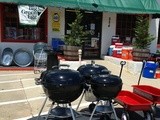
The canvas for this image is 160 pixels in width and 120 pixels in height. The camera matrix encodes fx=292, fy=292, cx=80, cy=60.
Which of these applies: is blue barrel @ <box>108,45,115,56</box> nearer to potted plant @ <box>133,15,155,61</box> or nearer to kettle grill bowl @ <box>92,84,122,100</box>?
potted plant @ <box>133,15,155,61</box>

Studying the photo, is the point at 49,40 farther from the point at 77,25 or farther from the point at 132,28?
the point at 132,28

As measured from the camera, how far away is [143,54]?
466 inches

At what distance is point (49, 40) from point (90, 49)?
2220 mm

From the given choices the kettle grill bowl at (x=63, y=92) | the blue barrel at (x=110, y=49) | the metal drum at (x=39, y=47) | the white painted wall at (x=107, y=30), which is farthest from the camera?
the white painted wall at (x=107, y=30)

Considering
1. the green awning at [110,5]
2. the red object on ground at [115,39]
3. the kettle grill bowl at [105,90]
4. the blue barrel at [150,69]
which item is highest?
the green awning at [110,5]

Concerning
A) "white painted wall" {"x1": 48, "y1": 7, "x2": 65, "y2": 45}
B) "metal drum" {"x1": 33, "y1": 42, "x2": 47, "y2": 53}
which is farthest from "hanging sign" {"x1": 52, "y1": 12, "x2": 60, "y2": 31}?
"metal drum" {"x1": 33, "y1": 42, "x2": 47, "y2": 53}

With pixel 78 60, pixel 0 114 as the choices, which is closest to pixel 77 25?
pixel 78 60

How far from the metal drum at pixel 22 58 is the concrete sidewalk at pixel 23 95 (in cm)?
86


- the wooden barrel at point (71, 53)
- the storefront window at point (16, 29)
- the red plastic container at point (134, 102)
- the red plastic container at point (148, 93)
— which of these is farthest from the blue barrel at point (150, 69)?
the red plastic container at point (134, 102)

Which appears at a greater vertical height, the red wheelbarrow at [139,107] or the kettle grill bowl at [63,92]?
the kettle grill bowl at [63,92]

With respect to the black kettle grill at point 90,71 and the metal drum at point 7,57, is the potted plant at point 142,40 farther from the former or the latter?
the black kettle grill at point 90,71

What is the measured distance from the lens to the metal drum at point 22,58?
12.2 m

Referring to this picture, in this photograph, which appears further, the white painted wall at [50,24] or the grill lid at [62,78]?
the white painted wall at [50,24]

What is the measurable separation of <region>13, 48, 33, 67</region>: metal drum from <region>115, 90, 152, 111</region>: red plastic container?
21.1ft
